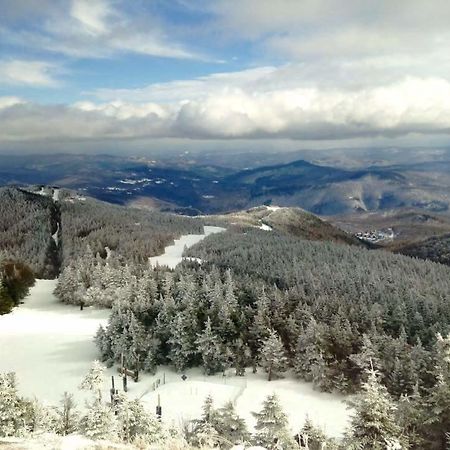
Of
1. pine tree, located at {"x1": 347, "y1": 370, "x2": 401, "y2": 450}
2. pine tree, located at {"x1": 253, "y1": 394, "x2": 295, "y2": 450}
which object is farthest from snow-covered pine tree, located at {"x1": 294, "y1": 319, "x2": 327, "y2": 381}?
pine tree, located at {"x1": 347, "y1": 370, "x2": 401, "y2": 450}

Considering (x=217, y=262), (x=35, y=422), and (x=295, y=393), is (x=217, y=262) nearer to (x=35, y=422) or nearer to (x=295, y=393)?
(x=295, y=393)

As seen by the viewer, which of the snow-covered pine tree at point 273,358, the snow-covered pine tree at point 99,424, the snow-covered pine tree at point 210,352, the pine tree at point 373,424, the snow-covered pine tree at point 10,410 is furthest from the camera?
the snow-covered pine tree at point 210,352

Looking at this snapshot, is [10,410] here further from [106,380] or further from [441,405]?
[106,380]

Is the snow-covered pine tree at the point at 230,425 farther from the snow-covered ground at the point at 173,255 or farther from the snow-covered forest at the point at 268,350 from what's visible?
the snow-covered ground at the point at 173,255

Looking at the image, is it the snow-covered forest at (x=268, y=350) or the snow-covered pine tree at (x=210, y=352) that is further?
the snow-covered pine tree at (x=210, y=352)

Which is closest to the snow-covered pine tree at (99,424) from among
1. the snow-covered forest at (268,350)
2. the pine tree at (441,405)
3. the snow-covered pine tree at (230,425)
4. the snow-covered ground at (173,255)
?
the snow-covered forest at (268,350)

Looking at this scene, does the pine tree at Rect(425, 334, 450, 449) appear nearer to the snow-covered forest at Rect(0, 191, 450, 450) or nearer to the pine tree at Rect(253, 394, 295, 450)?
the snow-covered forest at Rect(0, 191, 450, 450)

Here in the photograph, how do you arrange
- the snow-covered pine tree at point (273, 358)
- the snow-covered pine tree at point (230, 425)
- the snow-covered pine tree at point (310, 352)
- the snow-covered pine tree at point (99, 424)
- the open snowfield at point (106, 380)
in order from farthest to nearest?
the snow-covered pine tree at point (273, 358), the snow-covered pine tree at point (310, 352), the open snowfield at point (106, 380), the snow-covered pine tree at point (230, 425), the snow-covered pine tree at point (99, 424)
